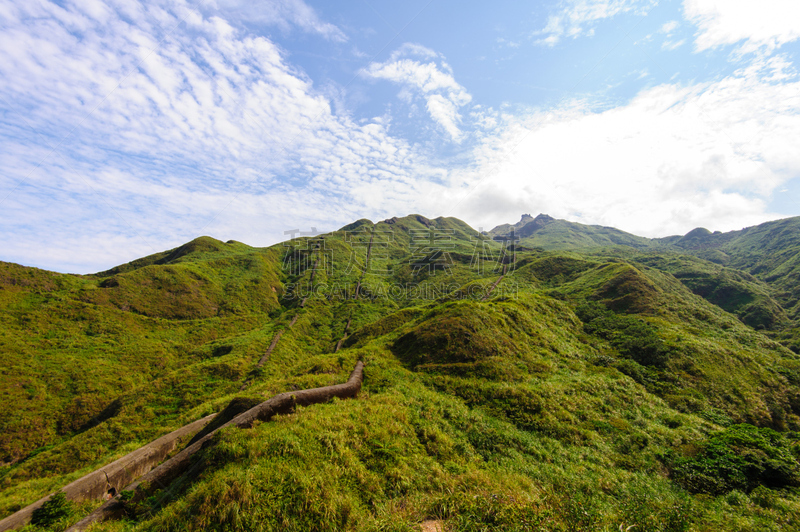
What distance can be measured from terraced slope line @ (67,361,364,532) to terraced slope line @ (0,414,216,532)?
461 centimetres

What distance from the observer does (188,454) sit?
11336 millimetres

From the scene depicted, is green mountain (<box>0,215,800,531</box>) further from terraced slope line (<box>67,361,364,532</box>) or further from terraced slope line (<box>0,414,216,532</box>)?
terraced slope line (<box>0,414,216,532</box>)

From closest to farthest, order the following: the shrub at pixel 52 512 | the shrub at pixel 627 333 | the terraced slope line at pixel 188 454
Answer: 1. the terraced slope line at pixel 188 454
2. the shrub at pixel 52 512
3. the shrub at pixel 627 333

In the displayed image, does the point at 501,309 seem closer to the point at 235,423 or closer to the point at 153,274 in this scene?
the point at 235,423

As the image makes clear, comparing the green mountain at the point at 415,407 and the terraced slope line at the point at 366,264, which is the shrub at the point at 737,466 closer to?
the green mountain at the point at 415,407

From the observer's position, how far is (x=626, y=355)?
1249 inches

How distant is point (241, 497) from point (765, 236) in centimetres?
28208

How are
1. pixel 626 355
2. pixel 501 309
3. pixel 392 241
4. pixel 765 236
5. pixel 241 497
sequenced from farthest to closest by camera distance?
pixel 765 236, pixel 392 241, pixel 501 309, pixel 626 355, pixel 241 497

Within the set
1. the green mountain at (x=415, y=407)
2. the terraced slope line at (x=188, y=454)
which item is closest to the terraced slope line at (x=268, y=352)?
Result: the green mountain at (x=415, y=407)

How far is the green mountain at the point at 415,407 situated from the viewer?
7.83 m

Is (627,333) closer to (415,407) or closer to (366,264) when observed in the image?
(415,407)

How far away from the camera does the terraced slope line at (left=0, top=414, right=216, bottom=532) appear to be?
36.8ft

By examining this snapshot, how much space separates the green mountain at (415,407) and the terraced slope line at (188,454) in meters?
0.46

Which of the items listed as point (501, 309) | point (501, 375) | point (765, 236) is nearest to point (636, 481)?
point (501, 375)
